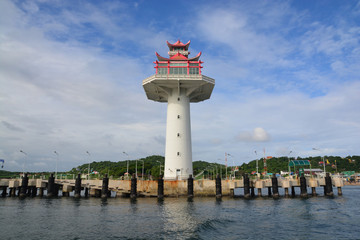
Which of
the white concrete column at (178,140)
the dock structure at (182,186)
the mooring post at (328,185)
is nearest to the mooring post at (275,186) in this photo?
the dock structure at (182,186)

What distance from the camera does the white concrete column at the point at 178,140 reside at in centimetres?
5059

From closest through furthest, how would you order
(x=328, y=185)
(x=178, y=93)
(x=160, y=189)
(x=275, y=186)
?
(x=160, y=189), (x=275, y=186), (x=328, y=185), (x=178, y=93)

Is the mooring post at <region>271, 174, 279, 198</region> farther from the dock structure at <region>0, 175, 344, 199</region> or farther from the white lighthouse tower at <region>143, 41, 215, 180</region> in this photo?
the white lighthouse tower at <region>143, 41, 215, 180</region>

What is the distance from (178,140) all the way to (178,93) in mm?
9462

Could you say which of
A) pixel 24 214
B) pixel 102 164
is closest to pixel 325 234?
pixel 24 214

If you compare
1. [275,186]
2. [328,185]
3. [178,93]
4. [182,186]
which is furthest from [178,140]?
[328,185]

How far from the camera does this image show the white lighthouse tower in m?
50.9

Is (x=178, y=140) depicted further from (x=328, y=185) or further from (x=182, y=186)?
(x=328, y=185)

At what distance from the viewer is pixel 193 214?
31406mm

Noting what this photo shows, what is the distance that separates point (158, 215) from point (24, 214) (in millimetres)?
16624

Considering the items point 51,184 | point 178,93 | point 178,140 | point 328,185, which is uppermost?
point 178,93

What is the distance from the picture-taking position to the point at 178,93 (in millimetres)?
53938

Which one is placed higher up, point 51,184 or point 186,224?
point 51,184

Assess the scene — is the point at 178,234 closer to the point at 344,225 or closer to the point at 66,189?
the point at 344,225
